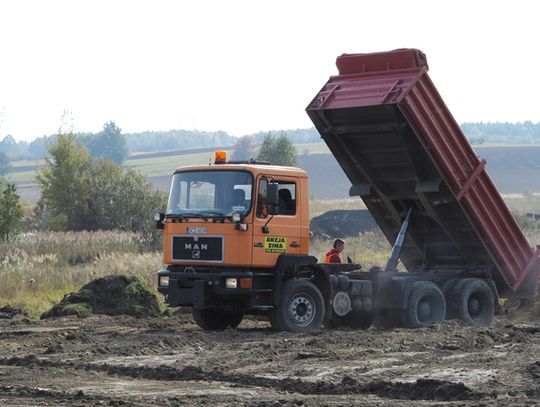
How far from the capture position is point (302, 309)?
1806 centimetres

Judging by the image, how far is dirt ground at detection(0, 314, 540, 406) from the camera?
11500mm

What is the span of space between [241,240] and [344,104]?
291 cm

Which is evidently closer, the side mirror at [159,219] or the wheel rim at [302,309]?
the wheel rim at [302,309]

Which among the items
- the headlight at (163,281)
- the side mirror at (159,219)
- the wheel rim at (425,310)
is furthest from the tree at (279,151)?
the headlight at (163,281)

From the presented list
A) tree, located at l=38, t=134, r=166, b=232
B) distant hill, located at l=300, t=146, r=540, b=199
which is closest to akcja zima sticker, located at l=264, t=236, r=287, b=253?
tree, located at l=38, t=134, r=166, b=232

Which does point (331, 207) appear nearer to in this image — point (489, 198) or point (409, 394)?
point (489, 198)

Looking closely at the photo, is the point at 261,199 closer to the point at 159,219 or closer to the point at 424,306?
the point at 159,219

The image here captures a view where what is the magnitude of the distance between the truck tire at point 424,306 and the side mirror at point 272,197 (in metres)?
3.04

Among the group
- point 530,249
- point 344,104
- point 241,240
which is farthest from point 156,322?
point 530,249

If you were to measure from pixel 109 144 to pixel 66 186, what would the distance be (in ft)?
488

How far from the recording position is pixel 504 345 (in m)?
15.6

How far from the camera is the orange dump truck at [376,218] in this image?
17422mm

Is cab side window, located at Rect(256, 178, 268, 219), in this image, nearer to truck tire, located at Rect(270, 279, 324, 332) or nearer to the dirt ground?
truck tire, located at Rect(270, 279, 324, 332)

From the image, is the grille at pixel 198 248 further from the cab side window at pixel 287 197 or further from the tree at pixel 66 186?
the tree at pixel 66 186
